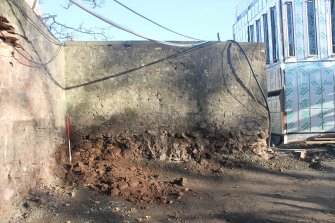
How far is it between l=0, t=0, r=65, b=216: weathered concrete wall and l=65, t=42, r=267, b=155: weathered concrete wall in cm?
83

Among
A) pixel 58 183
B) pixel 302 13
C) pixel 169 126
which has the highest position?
pixel 302 13

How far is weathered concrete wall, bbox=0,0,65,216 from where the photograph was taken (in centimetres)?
515

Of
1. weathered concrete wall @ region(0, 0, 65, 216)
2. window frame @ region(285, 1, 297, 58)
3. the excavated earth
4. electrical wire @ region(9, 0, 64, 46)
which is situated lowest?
the excavated earth

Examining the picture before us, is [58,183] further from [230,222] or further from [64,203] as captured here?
[230,222]

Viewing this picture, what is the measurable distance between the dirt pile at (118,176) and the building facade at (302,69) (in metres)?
6.94

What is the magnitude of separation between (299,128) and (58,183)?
8863mm

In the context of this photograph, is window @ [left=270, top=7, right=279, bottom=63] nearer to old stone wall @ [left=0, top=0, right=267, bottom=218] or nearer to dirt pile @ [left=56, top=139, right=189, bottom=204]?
old stone wall @ [left=0, top=0, right=267, bottom=218]

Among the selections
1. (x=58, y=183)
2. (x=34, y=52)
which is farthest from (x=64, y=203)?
(x=34, y=52)

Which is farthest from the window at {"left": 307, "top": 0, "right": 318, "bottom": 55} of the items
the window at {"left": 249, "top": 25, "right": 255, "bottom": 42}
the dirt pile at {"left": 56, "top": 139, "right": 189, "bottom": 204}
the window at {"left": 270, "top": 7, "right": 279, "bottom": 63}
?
the dirt pile at {"left": 56, "top": 139, "right": 189, "bottom": 204}

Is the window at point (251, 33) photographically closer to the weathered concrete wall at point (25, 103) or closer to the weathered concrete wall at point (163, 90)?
the weathered concrete wall at point (163, 90)

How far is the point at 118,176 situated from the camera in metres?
7.15

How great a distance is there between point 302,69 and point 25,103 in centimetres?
981

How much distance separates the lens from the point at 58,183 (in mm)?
6746

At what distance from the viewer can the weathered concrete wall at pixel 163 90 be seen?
26.9 feet
